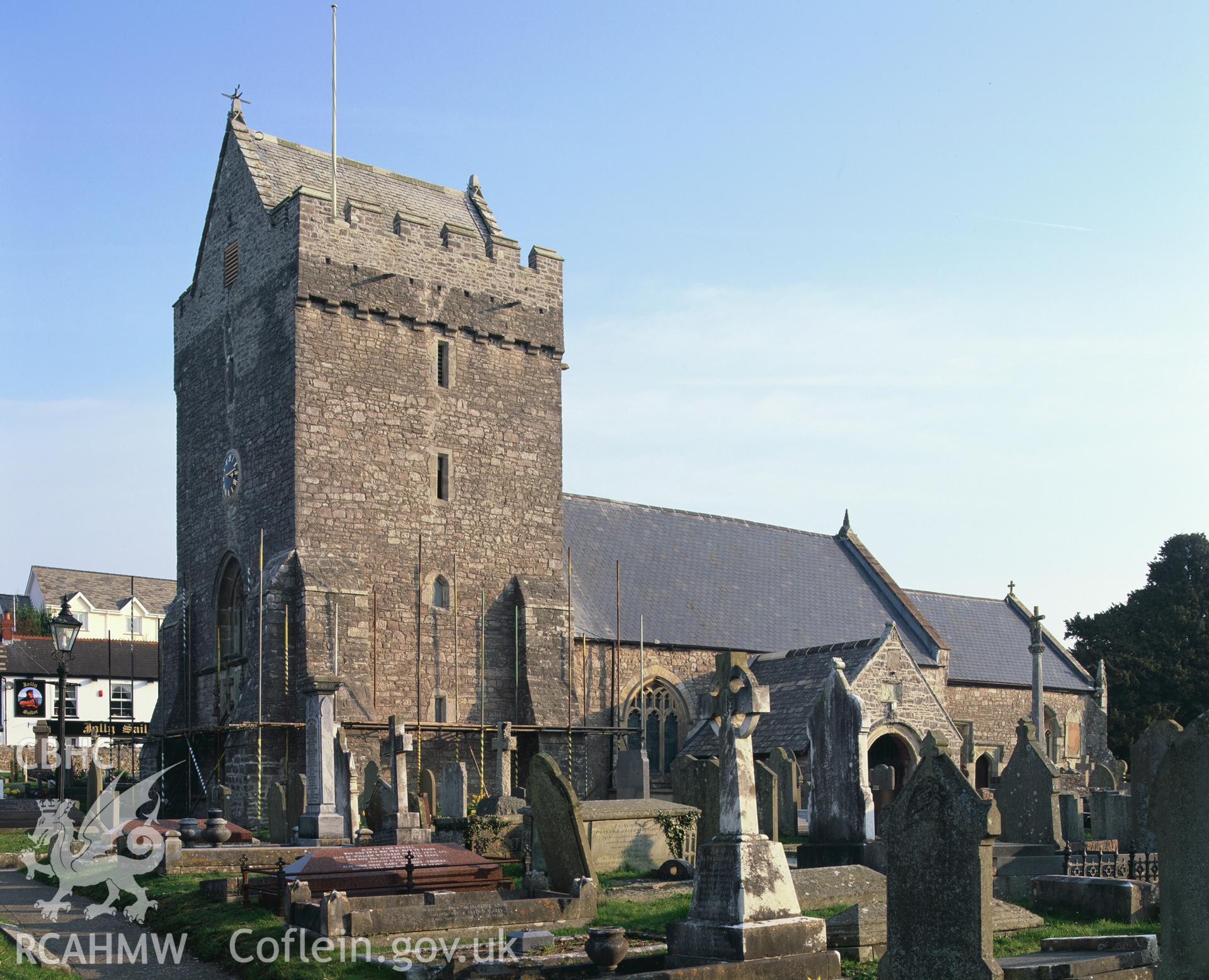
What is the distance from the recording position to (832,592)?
36281mm

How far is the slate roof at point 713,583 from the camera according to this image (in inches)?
1248


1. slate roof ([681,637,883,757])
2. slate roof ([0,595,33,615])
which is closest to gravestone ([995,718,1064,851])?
slate roof ([681,637,883,757])

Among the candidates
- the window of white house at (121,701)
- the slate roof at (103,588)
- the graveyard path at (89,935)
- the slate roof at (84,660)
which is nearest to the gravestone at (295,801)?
the graveyard path at (89,935)

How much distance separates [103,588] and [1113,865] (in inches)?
2742

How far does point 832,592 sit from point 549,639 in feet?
35.8

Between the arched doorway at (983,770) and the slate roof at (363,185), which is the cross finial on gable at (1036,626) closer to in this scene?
the arched doorway at (983,770)

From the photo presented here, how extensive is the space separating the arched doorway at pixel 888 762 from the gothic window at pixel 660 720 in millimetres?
4712

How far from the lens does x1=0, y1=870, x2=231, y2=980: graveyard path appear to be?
11.0 m

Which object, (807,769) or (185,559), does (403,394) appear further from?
(807,769)

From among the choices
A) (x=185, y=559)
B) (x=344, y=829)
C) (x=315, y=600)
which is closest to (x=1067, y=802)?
(x=344, y=829)

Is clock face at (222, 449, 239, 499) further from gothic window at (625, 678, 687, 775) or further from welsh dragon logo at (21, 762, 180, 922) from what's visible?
gothic window at (625, 678, 687, 775)

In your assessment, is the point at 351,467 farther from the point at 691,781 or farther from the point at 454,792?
the point at 691,781

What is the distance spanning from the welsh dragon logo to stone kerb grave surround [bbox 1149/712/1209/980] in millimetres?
10034

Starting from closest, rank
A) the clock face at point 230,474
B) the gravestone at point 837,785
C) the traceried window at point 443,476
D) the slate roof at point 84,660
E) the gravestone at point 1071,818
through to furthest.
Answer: the gravestone at point 837,785 → the gravestone at point 1071,818 → the traceried window at point 443,476 → the clock face at point 230,474 → the slate roof at point 84,660
